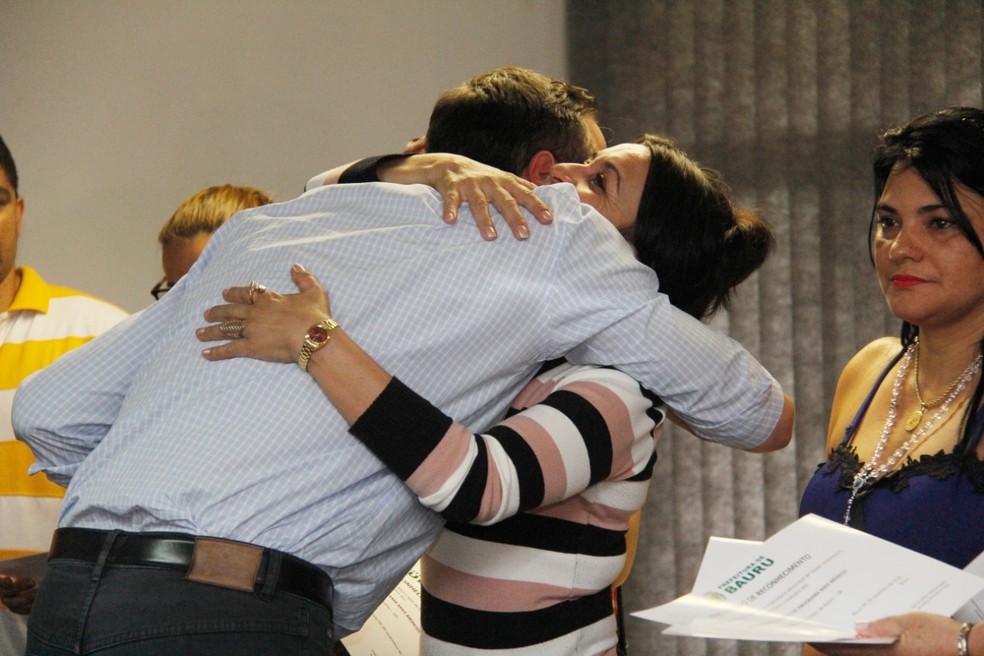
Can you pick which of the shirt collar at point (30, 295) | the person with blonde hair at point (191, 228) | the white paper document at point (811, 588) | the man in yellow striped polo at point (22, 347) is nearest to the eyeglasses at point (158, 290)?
the person with blonde hair at point (191, 228)

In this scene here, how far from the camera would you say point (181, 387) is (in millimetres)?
1120

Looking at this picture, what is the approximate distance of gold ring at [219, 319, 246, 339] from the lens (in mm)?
1145

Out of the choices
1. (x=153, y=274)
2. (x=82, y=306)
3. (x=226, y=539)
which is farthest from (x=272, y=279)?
(x=153, y=274)

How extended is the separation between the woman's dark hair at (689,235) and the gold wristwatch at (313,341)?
53 centimetres

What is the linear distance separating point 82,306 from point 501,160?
4.28ft

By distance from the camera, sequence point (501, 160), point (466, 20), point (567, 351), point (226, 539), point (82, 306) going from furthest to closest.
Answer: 1. point (466, 20)
2. point (82, 306)
3. point (501, 160)
4. point (567, 351)
5. point (226, 539)

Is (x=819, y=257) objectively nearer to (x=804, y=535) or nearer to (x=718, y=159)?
(x=718, y=159)

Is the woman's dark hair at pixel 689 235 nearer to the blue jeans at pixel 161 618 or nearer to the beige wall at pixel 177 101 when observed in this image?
the blue jeans at pixel 161 618

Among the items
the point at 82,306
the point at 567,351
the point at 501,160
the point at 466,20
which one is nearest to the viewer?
the point at 567,351

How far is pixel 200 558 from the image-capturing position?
1.04 meters

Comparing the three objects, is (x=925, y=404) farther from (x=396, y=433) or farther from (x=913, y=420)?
(x=396, y=433)

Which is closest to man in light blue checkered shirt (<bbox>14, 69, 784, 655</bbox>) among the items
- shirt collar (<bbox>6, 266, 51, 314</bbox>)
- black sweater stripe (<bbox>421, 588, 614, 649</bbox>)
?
black sweater stripe (<bbox>421, 588, 614, 649</bbox>)

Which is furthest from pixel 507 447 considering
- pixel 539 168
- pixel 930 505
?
pixel 930 505

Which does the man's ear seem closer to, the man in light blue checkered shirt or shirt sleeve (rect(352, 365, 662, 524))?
the man in light blue checkered shirt
